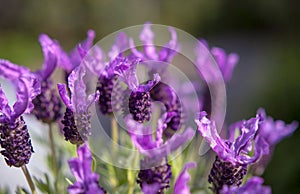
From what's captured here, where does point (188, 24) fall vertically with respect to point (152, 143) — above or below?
above

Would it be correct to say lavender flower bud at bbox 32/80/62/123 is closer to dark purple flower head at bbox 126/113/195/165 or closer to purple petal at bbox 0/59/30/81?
purple petal at bbox 0/59/30/81

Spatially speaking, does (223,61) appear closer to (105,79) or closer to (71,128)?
(105,79)

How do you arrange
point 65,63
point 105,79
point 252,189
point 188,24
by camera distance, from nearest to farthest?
point 252,189 < point 105,79 < point 65,63 < point 188,24

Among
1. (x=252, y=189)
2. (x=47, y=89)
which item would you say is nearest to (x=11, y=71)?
(x=47, y=89)

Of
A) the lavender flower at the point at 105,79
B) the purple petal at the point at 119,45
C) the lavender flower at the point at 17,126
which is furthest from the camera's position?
the purple petal at the point at 119,45

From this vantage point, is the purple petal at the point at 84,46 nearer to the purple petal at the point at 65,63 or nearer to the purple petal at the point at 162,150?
the purple petal at the point at 65,63

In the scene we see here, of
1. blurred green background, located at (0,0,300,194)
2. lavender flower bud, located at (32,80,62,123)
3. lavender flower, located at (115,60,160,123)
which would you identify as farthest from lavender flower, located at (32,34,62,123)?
blurred green background, located at (0,0,300,194)

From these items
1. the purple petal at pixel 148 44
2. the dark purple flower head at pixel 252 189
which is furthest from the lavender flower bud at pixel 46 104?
the dark purple flower head at pixel 252 189
